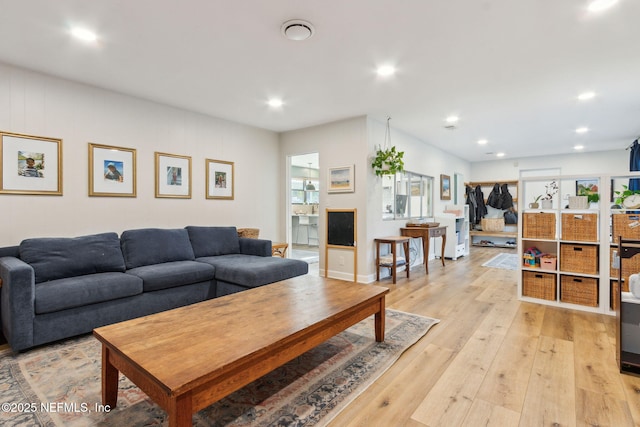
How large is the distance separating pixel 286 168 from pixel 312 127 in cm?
86

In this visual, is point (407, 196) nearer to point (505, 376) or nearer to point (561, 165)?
point (505, 376)

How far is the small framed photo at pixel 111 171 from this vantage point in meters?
3.44

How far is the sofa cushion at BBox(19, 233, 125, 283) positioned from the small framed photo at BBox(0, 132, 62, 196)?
0.56m

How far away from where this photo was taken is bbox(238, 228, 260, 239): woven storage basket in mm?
4715

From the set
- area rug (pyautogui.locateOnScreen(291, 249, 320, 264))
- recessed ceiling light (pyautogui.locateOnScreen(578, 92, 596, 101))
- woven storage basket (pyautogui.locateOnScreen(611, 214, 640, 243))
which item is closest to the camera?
woven storage basket (pyautogui.locateOnScreen(611, 214, 640, 243))

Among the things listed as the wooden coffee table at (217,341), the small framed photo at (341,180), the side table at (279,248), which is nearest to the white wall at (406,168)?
the small framed photo at (341,180)

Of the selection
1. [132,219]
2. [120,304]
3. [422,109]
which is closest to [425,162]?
[422,109]

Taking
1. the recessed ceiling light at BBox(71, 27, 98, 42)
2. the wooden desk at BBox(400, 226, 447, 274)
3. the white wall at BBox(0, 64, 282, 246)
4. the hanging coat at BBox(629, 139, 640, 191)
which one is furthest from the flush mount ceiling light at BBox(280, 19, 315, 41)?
the hanging coat at BBox(629, 139, 640, 191)

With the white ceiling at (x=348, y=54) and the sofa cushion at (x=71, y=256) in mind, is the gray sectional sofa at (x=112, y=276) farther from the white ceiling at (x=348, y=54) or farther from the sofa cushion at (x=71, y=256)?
the white ceiling at (x=348, y=54)

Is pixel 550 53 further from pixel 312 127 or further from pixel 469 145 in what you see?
pixel 469 145

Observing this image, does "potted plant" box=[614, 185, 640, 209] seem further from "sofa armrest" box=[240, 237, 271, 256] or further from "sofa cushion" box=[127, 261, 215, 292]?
"sofa cushion" box=[127, 261, 215, 292]

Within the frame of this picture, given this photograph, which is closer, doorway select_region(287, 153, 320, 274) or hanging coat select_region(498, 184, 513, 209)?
doorway select_region(287, 153, 320, 274)

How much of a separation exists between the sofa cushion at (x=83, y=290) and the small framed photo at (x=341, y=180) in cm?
287

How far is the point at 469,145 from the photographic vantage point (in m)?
6.70
